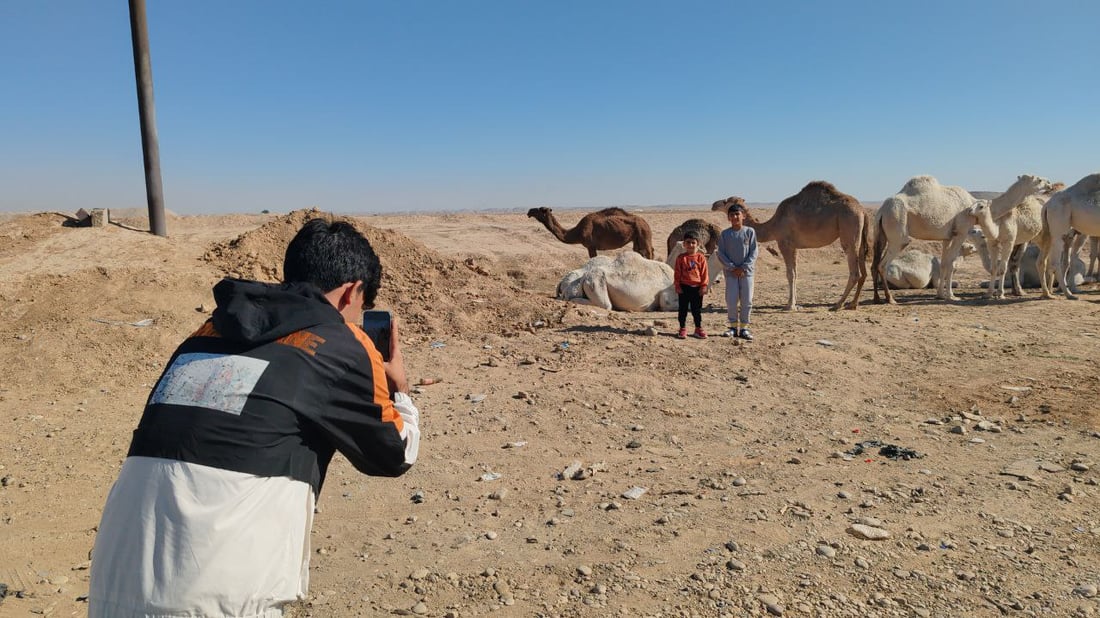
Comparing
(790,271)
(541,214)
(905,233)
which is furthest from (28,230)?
(905,233)

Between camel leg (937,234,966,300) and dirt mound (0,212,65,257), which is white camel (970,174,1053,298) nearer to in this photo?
camel leg (937,234,966,300)

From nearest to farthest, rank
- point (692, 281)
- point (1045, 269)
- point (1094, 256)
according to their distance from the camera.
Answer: point (692, 281) → point (1045, 269) → point (1094, 256)

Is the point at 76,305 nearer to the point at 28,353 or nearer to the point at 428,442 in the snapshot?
the point at 28,353

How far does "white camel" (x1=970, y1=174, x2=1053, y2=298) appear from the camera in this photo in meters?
13.1

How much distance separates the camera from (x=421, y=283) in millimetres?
9773

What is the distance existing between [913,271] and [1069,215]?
2.98m

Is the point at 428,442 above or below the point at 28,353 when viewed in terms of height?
below

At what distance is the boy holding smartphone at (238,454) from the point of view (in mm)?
1902

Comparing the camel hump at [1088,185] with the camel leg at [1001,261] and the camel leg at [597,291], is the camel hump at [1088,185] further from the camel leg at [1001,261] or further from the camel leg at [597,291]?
the camel leg at [597,291]

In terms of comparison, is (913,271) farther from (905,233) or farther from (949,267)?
(905,233)

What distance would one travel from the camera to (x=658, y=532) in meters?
4.09

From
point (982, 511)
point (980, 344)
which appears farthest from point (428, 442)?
point (980, 344)

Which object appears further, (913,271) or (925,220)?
(913,271)

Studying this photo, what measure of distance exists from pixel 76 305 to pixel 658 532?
296 inches
